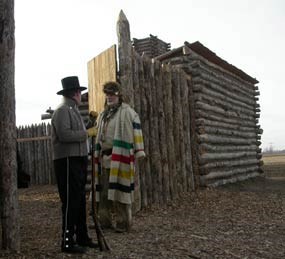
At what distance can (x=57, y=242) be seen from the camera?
525cm

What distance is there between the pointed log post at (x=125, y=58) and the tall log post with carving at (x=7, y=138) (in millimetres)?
3065

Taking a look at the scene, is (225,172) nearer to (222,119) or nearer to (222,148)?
(222,148)

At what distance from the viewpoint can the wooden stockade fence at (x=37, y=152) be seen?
15.1 metres

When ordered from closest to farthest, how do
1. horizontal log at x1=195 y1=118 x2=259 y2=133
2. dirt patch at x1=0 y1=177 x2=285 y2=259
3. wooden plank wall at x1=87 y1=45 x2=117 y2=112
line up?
dirt patch at x1=0 y1=177 x2=285 y2=259, wooden plank wall at x1=87 y1=45 x2=117 y2=112, horizontal log at x1=195 y1=118 x2=259 y2=133

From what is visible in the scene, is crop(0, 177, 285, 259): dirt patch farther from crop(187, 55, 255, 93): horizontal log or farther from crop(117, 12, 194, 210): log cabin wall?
crop(187, 55, 255, 93): horizontal log

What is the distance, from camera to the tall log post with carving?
4.54 metres

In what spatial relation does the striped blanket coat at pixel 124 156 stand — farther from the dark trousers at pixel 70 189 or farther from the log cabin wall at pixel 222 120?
the log cabin wall at pixel 222 120

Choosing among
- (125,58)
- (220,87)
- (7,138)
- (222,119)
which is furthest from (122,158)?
(220,87)

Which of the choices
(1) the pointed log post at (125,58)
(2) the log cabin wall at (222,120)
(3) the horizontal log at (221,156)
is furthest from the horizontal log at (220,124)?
(1) the pointed log post at (125,58)

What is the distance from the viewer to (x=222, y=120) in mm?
13000

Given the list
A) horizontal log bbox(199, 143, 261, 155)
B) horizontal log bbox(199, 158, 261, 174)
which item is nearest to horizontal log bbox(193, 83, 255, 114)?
horizontal log bbox(199, 143, 261, 155)

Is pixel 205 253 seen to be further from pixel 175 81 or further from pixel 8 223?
pixel 175 81

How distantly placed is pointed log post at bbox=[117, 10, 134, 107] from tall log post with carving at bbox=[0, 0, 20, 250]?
3.07m

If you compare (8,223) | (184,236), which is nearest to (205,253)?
(184,236)
